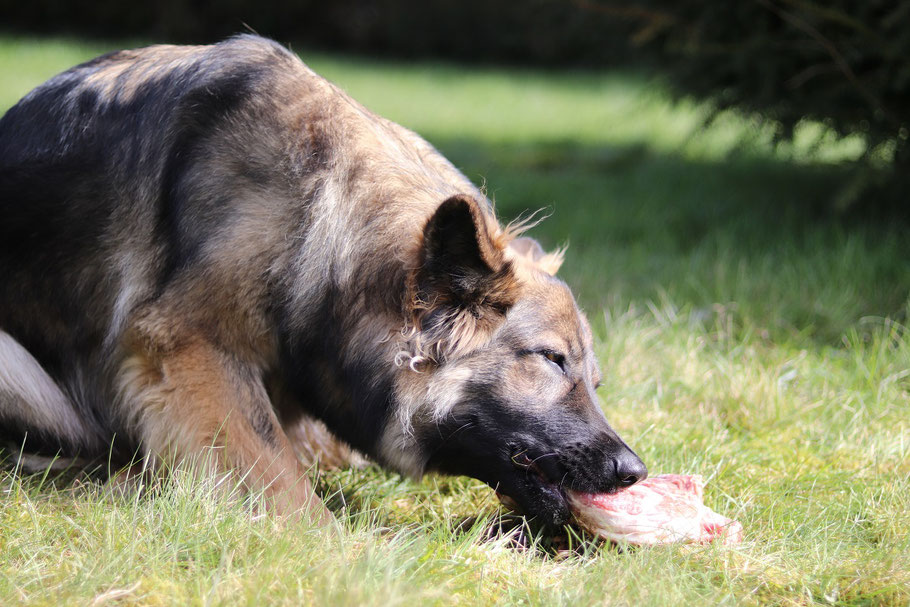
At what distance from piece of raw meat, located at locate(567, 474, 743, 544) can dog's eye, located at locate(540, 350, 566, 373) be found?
42 centimetres

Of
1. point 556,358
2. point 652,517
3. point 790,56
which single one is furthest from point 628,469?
point 790,56

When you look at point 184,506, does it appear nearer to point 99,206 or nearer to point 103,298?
point 103,298

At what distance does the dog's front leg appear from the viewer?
2.92 meters

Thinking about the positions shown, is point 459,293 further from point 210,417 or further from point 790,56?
point 790,56

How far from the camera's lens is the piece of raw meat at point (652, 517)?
9.07 ft

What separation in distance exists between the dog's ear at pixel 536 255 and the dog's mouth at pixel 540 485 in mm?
709

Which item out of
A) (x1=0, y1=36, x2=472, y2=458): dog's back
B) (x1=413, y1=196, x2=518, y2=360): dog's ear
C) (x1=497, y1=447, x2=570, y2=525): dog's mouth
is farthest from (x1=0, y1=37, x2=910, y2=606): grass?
(x1=413, y1=196, x2=518, y2=360): dog's ear

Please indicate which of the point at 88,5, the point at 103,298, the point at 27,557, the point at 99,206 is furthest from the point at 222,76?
the point at 88,5

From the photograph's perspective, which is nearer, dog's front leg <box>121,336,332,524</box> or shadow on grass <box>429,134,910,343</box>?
dog's front leg <box>121,336,332,524</box>

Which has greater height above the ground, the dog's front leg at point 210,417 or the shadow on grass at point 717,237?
the dog's front leg at point 210,417

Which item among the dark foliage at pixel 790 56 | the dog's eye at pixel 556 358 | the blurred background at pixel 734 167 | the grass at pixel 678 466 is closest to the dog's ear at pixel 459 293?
the dog's eye at pixel 556 358

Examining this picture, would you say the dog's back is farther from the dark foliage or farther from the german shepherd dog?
the dark foliage

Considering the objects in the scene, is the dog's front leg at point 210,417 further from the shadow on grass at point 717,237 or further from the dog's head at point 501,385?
the shadow on grass at point 717,237

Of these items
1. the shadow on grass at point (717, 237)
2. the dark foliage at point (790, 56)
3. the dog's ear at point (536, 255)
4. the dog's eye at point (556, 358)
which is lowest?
the shadow on grass at point (717, 237)
